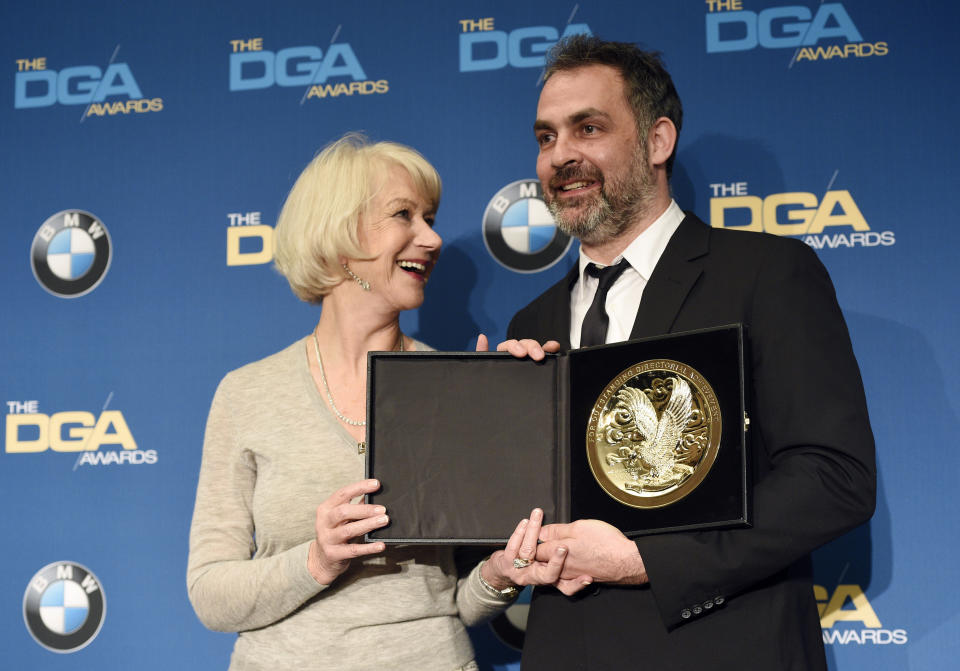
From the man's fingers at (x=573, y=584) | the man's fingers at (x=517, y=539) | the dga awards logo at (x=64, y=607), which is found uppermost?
the man's fingers at (x=517, y=539)

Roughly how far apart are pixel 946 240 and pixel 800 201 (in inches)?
13.8

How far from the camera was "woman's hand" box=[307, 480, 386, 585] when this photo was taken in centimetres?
153

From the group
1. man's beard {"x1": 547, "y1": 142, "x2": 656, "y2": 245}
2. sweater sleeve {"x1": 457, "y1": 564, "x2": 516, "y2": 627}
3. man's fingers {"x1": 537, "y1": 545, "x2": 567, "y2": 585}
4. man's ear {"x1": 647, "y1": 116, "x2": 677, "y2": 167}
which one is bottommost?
sweater sleeve {"x1": 457, "y1": 564, "x2": 516, "y2": 627}

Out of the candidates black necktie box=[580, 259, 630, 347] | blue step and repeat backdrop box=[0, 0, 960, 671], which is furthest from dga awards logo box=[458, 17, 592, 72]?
black necktie box=[580, 259, 630, 347]

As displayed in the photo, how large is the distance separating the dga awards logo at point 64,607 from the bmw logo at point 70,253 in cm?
80

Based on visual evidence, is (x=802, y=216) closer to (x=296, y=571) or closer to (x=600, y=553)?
(x=600, y=553)

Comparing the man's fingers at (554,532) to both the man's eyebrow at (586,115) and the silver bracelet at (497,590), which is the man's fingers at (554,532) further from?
the man's eyebrow at (586,115)

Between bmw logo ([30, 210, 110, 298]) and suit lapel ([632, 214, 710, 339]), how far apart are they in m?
1.83

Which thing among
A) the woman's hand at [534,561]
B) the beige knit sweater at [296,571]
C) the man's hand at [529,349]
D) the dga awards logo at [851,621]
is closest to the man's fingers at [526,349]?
the man's hand at [529,349]

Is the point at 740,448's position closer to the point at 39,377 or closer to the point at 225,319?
Result: the point at 225,319

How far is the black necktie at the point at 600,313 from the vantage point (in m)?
1.62

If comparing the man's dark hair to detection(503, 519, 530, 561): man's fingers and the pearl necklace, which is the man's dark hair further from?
detection(503, 519, 530, 561): man's fingers

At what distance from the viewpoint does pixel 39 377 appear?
2.76 m

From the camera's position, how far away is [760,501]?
4.40ft
